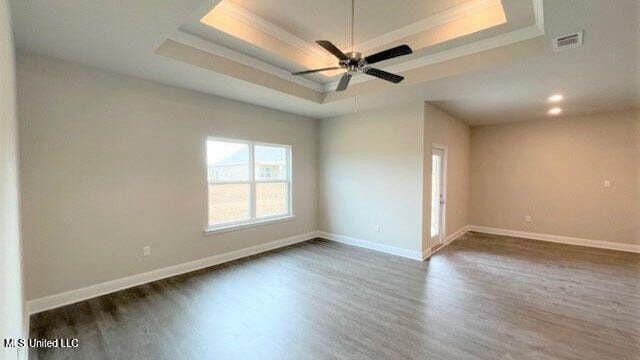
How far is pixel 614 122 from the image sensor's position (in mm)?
5074

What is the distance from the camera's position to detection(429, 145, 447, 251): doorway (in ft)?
17.3

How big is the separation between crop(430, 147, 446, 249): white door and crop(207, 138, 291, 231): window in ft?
9.37

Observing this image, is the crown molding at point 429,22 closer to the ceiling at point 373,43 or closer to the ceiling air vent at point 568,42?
the ceiling at point 373,43

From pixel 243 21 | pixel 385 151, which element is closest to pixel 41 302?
pixel 243 21

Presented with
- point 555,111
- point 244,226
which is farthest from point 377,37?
point 555,111

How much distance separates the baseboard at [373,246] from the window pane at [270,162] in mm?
1613

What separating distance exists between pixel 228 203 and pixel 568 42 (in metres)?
4.63

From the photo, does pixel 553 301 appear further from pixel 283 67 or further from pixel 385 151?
pixel 283 67

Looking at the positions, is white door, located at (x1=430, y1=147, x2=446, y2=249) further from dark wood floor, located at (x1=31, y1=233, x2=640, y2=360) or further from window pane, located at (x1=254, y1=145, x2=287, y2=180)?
window pane, located at (x1=254, y1=145, x2=287, y2=180)

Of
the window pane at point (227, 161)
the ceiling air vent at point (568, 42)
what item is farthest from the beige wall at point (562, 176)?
the window pane at point (227, 161)

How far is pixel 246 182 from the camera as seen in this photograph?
4777 millimetres

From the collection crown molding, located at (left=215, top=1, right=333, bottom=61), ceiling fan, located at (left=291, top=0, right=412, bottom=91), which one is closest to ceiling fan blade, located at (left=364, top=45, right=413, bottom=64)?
ceiling fan, located at (left=291, top=0, right=412, bottom=91)

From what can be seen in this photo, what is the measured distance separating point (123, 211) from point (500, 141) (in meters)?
7.40

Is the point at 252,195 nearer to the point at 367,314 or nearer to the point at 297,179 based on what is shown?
the point at 297,179
